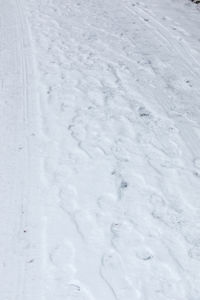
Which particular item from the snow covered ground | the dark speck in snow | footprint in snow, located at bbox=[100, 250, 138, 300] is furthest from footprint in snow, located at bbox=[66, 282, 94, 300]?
the dark speck in snow

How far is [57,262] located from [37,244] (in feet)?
0.72

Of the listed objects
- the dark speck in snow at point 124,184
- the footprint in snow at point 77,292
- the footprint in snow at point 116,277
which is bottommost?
the footprint in snow at point 77,292

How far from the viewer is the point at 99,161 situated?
404cm

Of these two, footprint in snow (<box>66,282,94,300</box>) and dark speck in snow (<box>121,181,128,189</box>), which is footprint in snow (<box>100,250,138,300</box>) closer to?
footprint in snow (<box>66,282,94,300</box>)

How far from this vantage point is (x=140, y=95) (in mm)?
5031

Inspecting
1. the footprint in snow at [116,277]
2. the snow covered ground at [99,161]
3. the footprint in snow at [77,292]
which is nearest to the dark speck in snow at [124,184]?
the snow covered ground at [99,161]

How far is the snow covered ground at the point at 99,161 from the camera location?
3023mm

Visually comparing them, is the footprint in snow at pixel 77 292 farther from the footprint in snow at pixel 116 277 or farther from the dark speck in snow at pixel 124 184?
the dark speck in snow at pixel 124 184

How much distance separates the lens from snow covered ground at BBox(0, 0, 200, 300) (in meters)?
3.02

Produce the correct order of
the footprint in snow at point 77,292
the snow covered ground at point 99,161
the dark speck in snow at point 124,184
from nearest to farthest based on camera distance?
the footprint in snow at point 77,292 < the snow covered ground at point 99,161 < the dark speck in snow at point 124,184

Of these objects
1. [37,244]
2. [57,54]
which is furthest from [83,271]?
[57,54]

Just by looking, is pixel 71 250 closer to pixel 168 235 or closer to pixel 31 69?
pixel 168 235

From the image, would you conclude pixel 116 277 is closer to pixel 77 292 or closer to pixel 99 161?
pixel 77 292

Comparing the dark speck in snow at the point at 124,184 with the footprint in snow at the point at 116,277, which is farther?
the dark speck in snow at the point at 124,184
